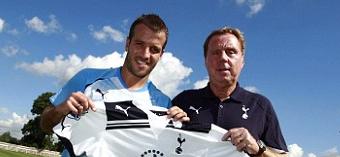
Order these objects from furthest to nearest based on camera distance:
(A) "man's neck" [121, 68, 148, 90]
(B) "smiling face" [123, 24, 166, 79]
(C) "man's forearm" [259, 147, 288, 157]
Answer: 1. (A) "man's neck" [121, 68, 148, 90]
2. (B) "smiling face" [123, 24, 166, 79]
3. (C) "man's forearm" [259, 147, 288, 157]

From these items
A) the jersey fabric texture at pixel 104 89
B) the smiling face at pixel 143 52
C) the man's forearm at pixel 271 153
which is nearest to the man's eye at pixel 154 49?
the smiling face at pixel 143 52

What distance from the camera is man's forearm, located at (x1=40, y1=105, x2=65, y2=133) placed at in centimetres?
508

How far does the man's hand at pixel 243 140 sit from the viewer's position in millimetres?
5148

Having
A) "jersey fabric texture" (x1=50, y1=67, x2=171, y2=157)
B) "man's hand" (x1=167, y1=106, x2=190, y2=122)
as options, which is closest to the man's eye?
"jersey fabric texture" (x1=50, y1=67, x2=171, y2=157)

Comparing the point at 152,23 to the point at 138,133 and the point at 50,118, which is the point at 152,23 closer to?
the point at 138,133

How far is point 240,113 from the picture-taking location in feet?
18.5

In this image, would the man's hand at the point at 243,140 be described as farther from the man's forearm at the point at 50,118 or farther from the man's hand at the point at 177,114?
the man's forearm at the point at 50,118

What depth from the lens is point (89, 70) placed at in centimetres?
562

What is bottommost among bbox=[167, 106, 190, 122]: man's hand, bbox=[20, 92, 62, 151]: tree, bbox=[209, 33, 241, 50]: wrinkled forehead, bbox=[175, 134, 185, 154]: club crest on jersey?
bbox=[175, 134, 185, 154]: club crest on jersey

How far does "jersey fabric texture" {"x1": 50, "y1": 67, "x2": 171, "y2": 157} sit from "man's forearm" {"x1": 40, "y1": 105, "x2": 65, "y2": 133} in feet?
0.50

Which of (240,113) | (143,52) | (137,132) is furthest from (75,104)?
(240,113)

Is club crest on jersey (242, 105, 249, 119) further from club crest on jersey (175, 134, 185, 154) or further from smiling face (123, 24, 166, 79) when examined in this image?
smiling face (123, 24, 166, 79)

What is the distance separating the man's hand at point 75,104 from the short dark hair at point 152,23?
115 cm

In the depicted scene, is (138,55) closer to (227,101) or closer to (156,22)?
(156,22)
